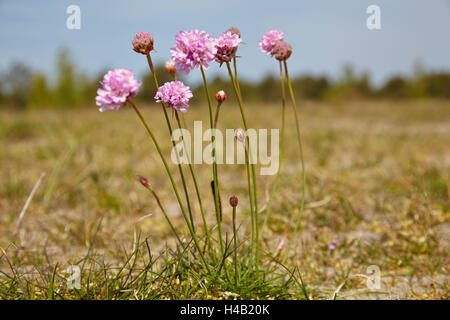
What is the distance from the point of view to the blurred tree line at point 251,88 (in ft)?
55.9

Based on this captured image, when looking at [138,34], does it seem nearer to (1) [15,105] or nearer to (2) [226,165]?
(2) [226,165]

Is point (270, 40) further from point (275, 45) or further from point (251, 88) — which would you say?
point (251, 88)

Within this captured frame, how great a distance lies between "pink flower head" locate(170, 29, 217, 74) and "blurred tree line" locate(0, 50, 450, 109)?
13.5m

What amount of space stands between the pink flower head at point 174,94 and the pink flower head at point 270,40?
32 cm

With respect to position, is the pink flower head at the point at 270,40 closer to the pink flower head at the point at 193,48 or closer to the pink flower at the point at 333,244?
the pink flower head at the point at 193,48

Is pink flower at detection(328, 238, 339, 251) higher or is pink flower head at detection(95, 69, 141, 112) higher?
pink flower head at detection(95, 69, 141, 112)

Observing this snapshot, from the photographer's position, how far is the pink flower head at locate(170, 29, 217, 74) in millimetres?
1022

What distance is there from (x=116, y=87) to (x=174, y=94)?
18 centimetres

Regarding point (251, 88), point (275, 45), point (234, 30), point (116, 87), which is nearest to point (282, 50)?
point (275, 45)

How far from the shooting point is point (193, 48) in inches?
40.4

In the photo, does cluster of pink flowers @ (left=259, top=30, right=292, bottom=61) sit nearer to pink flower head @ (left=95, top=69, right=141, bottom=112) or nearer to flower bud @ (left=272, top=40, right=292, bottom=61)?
flower bud @ (left=272, top=40, right=292, bottom=61)

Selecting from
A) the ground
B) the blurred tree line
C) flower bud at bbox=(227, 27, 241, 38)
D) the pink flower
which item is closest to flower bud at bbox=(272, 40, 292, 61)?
flower bud at bbox=(227, 27, 241, 38)

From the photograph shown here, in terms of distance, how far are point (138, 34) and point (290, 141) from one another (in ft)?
13.1
